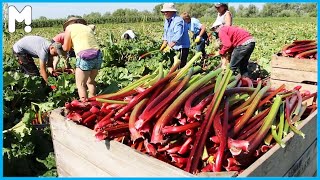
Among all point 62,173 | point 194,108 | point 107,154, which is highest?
point 194,108

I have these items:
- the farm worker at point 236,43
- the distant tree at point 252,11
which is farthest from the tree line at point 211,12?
the farm worker at point 236,43

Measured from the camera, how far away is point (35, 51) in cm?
593

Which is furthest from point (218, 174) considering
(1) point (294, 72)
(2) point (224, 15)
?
(2) point (224, 15)

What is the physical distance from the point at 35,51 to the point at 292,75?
397 centimetres

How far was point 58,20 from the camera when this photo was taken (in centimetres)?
4684

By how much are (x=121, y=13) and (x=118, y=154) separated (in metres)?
59.3

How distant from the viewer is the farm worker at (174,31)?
7.03m

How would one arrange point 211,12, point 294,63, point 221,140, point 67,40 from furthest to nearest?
1. point 211,12
2. point 294,63
3. point 67,40
4. point 221,140

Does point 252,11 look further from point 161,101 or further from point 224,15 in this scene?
point 161,101

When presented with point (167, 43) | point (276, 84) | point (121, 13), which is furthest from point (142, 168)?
point (121, 13)

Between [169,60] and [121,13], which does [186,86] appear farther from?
[121,13]

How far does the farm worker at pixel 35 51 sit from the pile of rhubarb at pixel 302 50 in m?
3.55

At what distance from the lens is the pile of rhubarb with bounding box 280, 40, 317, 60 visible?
555 cm

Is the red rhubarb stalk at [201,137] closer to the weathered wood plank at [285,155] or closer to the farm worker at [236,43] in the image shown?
the weathered wood plank at [285,155]
